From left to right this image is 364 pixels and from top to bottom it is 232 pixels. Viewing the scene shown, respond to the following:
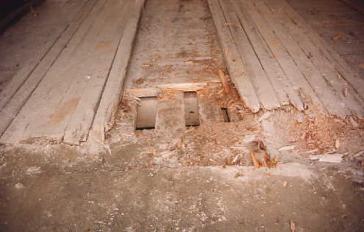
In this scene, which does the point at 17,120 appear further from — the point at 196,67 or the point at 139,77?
the point at 196,67

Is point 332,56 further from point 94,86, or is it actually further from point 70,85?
point 70,85

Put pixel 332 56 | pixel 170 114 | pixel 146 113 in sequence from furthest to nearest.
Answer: pixel 332 56
pixel 146 113
pixel 170 114

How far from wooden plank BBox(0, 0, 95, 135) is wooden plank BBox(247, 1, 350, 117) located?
240 cm

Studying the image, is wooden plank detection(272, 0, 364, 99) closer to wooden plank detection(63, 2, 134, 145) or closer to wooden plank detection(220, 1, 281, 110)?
wooden plank detection(220, 1, 281, 110)

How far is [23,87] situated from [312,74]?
8.40ft

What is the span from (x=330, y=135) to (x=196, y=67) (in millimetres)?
1402

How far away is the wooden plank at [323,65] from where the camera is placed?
2.27m

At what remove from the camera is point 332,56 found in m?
2.88

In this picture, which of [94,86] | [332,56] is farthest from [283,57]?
[94,86]

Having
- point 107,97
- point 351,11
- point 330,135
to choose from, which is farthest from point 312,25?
point 107,97

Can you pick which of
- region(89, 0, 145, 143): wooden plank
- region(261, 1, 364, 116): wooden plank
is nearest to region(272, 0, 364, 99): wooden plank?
region(261, 1, 364, 116): wooden plank

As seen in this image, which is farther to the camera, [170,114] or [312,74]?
[312,74]

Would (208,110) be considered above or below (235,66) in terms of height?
below

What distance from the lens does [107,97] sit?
242 centimetres
